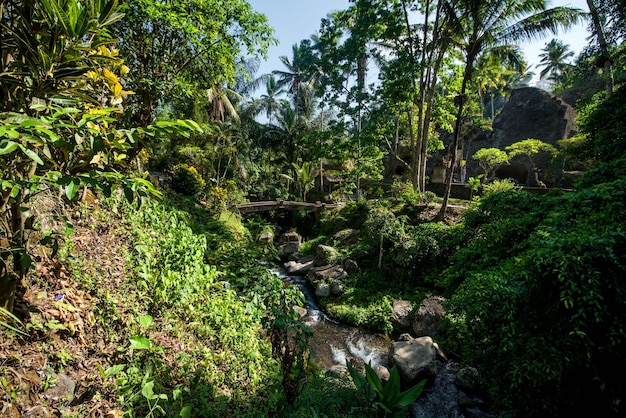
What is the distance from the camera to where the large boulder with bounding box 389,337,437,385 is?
579 centimetres

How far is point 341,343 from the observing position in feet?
24.6

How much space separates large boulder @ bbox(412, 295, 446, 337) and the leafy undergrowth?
189 inches

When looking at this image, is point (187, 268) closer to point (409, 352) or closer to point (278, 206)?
point (409, 352)

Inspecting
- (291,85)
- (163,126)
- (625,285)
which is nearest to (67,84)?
→ (163,126)

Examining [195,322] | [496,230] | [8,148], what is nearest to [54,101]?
[8,148]

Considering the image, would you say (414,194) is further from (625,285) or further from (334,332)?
(625,285)

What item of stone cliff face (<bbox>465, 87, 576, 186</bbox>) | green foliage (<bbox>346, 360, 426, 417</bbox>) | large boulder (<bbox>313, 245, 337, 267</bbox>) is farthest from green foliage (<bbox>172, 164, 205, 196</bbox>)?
stone cliff face (<bbox>465, 87, 576, 186</bbox>)

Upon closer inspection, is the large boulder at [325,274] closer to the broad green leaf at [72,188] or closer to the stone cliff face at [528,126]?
the broad green leaf at [72,188]

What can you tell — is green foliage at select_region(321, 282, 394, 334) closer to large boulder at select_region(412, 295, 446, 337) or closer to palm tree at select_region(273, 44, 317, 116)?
large boulder at select_region(412, 295, 446, 337)

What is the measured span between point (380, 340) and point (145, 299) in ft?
19.7

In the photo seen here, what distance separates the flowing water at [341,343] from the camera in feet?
22.2

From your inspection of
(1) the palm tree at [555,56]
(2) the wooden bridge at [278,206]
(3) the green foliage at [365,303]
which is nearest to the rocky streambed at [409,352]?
(3) the green foliage at [365,303]

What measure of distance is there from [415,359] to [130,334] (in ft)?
17.3

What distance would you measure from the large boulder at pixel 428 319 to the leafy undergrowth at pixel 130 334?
4792 mm
